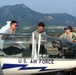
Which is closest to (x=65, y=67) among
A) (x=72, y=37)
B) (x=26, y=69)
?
(x=26, y=69)

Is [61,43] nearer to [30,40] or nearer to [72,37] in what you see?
[30,40]

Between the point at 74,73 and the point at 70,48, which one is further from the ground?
the point at 70,48

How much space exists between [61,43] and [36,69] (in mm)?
886

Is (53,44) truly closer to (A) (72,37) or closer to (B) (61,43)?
(B) (61,43)

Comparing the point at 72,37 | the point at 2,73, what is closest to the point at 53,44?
the point at 2,73

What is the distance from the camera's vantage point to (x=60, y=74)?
7.55m

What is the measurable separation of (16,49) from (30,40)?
419 mm

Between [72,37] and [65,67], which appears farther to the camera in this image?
[72,37]

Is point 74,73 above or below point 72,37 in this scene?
below

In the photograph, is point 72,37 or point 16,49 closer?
point 16,49

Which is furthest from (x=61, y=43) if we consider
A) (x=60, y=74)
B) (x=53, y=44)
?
(x=60, y=74)

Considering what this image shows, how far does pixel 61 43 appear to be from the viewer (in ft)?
24.6

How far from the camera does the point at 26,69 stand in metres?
7.26

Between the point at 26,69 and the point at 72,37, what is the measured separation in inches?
101
